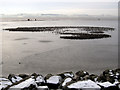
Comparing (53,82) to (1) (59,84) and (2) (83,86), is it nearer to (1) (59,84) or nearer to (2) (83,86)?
(1) (59,84)

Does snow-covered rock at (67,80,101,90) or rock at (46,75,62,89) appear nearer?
snow-covered rock at (67,80,101,90)

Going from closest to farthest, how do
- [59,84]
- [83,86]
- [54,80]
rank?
[83,86] → [59,84] → [54,80]

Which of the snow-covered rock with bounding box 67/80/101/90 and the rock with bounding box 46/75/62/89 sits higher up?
the snow-covered rock with bounding box 67/80/101/90

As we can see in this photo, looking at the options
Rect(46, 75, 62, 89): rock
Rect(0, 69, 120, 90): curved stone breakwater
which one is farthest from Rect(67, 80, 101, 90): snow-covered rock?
Rect(46, 75, 62, 89): rock

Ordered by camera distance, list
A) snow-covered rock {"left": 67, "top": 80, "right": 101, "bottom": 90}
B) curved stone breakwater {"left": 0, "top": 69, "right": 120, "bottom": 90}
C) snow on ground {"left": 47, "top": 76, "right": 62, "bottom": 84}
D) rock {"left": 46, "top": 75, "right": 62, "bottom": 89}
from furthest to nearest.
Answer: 1. snow on ground {"left": 47, "top": 76, "right": 62, "bottom": 84}
2. rock {"left": 46, "top": 75, "right": 62, "bottom": 89}
3. curved stone breakwater {"left": 0, "top": 69, "right": 120, "bottom": 90}
4. snow-covered rock {"left": 67, "top": 80, "right": 101, "bottom": 90}

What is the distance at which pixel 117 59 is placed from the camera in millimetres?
12797

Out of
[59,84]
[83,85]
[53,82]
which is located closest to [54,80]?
[53,82]

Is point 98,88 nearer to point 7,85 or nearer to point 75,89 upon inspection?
point 75,89

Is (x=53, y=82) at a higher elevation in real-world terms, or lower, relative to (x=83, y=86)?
lower

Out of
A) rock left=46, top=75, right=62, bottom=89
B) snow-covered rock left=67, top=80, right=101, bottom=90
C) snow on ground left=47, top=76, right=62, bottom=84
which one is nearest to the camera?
snow-covered rock left=67, top=80, right=101, bottom=90

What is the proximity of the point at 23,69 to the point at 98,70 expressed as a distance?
468 centimetres

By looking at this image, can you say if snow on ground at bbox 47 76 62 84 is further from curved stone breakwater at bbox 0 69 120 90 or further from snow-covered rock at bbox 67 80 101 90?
snow-covered rock at bbox 67 80 101 90

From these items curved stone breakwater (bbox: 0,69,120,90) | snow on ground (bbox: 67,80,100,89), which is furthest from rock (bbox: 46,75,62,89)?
snow on ground (bbox: 67,80,100,89)

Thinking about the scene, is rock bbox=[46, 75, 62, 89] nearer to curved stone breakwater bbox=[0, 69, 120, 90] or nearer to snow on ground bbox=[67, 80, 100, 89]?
curved stone breakwater bbox=[0, 69, 120, 90]
